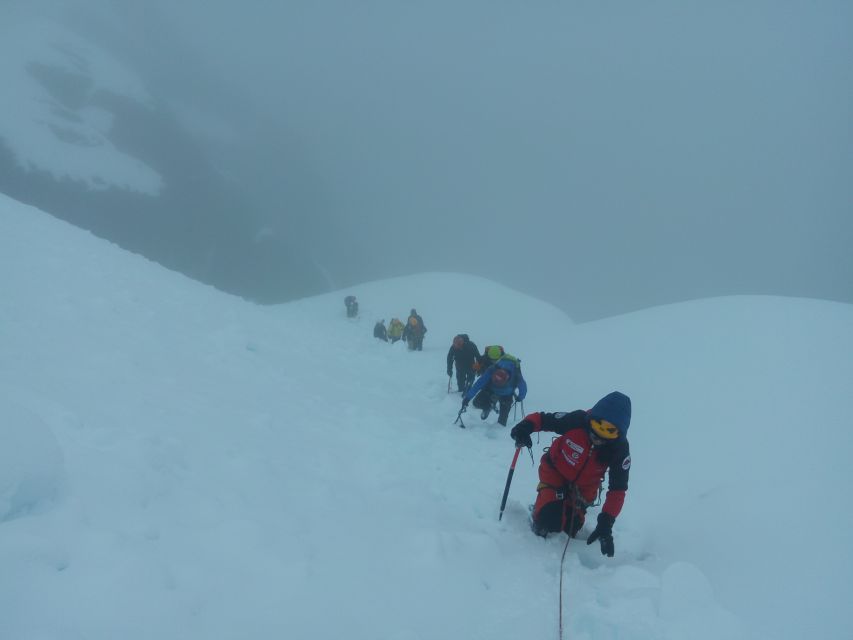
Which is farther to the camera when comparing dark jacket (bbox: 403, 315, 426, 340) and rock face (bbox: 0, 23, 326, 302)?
rock face (bbox: 0, 23, 326, 302)

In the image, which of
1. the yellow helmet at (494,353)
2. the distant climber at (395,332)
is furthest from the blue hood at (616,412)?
the distant climber at (395,332)

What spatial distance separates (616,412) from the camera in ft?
15.3

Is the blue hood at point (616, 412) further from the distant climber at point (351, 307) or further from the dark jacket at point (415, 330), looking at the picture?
the distant climber at point (351, 307)

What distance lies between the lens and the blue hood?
463 cm

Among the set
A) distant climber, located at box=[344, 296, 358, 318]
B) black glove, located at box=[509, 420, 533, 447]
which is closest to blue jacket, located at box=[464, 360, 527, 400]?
Answer: black glove, located at box=[509, 420, 533, 447]

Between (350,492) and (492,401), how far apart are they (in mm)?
4461

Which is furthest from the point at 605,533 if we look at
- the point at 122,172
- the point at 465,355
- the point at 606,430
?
the point at 122,172

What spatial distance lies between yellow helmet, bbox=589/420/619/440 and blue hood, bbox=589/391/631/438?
39 mm

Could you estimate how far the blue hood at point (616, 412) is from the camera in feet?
15.2

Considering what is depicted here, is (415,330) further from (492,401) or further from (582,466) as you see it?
(582,466)

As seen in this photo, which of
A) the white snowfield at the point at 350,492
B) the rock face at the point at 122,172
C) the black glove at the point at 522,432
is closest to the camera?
the white snowfield at the point at 350,492

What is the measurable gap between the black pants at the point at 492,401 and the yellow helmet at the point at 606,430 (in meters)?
4.13

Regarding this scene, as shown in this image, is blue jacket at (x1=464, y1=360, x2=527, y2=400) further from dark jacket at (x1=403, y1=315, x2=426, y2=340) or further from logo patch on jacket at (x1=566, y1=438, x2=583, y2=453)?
dark jacket at (x1=403, y1=315, x2=426, y2=340)

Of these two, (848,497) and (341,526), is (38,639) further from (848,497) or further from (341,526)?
(848,497)
